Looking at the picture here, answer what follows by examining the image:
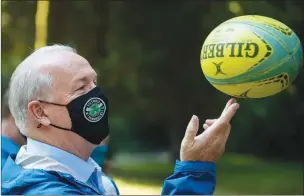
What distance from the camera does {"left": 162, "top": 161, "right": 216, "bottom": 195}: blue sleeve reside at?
5.93ft

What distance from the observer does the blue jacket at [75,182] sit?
181 centimetres

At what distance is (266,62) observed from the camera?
2.36 metres

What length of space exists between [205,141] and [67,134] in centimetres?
51

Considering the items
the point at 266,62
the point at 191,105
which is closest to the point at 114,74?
the point at 191,105

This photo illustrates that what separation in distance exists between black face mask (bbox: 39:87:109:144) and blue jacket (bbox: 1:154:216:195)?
0.24 metres

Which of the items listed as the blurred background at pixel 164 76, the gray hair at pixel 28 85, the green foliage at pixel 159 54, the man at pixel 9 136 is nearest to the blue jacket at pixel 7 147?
the man at pixel 9 136

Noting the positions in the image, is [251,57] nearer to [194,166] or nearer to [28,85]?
[194,166]

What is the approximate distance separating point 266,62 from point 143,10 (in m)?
7.08

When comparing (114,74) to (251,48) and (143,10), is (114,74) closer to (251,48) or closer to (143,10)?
(143,10)

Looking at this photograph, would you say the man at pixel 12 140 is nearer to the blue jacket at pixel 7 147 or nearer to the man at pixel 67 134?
the blue jacket at pixel 7 147

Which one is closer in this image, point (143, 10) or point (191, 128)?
point (191, 128)

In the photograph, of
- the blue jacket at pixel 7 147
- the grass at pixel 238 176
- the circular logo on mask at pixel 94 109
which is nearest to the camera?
the circular logo on mask at pixel 94 109

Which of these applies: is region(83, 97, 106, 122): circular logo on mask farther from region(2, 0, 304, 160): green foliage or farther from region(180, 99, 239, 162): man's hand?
region(2, 0, 304, 160): green foliage

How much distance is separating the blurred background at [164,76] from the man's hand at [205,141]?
4.75 metres
